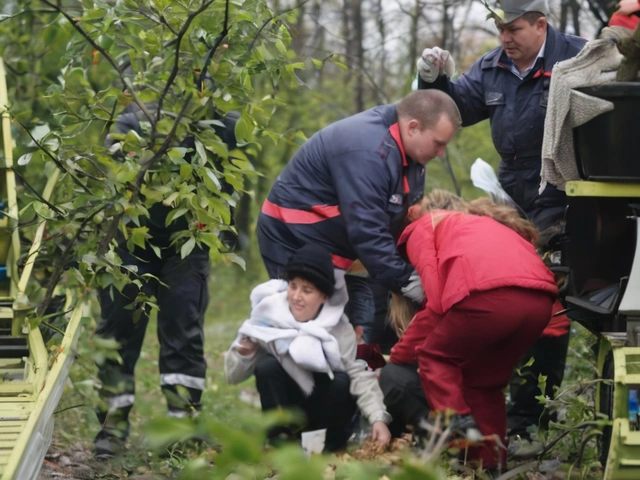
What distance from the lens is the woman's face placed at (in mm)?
5340

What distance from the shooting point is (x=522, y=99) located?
5574mm

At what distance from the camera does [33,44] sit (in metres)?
8.45

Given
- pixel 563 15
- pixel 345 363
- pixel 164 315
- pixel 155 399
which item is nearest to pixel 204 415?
pixel 345 363

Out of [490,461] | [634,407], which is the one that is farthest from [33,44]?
[634,407]

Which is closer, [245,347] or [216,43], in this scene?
[216,43]

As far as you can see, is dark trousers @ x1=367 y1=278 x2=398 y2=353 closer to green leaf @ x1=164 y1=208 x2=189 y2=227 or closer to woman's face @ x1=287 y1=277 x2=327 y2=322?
woman's face @ x1=287 y1=277 x2=327 y2=322

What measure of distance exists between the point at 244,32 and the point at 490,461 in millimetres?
2321

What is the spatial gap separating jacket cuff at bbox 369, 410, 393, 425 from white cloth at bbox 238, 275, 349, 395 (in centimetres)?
32

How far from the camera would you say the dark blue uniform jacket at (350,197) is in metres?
5.33

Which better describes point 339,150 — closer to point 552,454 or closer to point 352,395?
point 352,395

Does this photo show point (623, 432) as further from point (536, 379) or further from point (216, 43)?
point (216, 43)

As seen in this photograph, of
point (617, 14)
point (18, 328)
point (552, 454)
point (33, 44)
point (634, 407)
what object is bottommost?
point (552, 454)

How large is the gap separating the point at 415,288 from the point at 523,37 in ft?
4.84

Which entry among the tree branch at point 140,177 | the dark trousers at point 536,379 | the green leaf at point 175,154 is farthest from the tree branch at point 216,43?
the dark trousers at point 536,379
